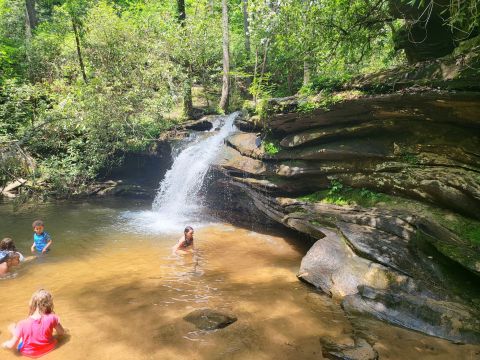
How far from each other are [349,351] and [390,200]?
4.64 metres

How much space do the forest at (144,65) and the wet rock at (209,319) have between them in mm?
6364

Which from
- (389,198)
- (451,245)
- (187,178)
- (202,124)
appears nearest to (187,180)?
(187,178)

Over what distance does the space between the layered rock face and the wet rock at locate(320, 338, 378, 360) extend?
Result: 125 cm

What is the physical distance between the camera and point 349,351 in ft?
16.4

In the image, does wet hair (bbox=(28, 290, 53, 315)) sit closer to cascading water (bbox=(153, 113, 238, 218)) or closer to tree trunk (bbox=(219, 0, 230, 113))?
cascading water (bbox=(153, 113, 238, 218))

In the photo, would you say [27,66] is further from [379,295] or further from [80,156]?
[379,295]

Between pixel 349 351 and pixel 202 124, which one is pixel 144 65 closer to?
pixel 202 124

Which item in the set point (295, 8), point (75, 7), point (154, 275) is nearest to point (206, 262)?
point (154, 275)

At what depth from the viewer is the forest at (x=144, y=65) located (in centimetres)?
959

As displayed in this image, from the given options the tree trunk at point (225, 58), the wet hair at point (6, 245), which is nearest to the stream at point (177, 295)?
the wet hair at point (6, 245)

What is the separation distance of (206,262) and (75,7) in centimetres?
1305

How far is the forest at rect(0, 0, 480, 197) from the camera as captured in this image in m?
9.59

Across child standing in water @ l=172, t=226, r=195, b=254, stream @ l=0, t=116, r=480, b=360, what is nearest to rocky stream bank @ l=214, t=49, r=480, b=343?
stream @ l=0, t=116, r=480, b=360

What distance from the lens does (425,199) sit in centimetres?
801
